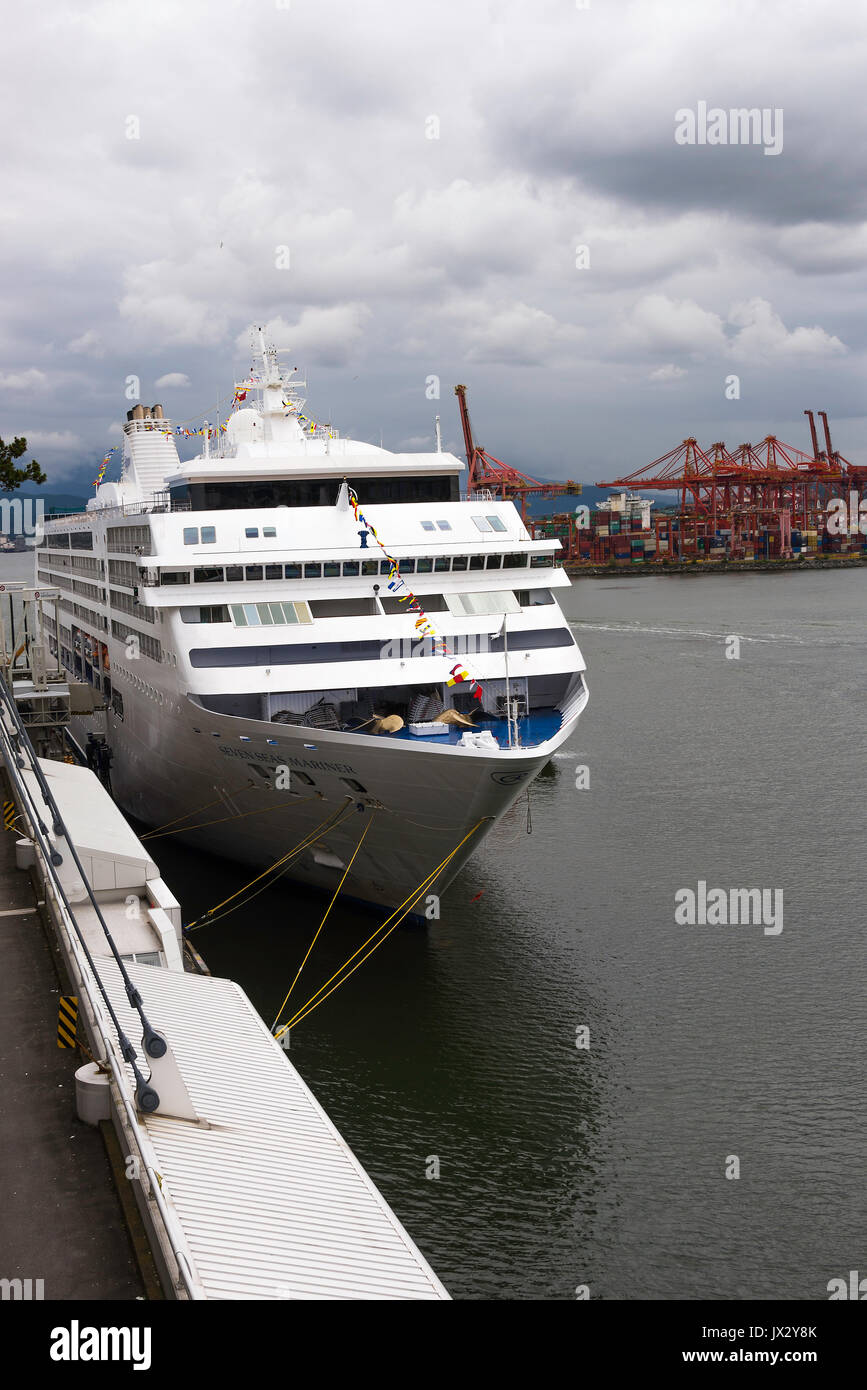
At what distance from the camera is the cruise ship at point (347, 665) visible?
16.7 meters

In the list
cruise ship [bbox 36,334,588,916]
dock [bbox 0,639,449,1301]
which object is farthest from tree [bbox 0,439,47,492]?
dock [bbox 0,639,449,1301]

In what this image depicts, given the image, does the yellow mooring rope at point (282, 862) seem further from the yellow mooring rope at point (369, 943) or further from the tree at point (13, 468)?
the tree at point (13, 468)

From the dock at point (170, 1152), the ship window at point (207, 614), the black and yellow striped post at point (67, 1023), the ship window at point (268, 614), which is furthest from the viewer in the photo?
the ship window at point (207, 614)

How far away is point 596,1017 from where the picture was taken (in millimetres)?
16562

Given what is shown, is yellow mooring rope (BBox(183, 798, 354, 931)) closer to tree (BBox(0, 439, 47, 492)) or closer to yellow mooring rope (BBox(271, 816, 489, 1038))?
yellow mooring rope (BBox(271, 816, 489, 1038))

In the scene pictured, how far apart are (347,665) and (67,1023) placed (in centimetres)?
904

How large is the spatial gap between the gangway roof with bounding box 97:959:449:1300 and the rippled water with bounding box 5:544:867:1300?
232 centimetres

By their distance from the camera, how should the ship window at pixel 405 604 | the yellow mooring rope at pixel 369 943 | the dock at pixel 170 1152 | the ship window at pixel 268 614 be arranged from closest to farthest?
the dock at pixel 170 1152, the yellow mooring rope at pixel 369 943, the ship window at pixel 268 614, the ship window at pixel 405 604

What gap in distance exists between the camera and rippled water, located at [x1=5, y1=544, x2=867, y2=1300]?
11.8 meters

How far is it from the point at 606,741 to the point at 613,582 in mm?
95681

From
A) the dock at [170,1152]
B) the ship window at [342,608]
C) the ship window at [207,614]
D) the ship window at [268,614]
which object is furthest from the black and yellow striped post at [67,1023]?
the ship window at [342,608]

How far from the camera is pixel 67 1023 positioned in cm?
1009

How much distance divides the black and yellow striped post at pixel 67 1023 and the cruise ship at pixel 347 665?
6.58 metres

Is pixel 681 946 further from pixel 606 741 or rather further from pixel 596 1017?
pixel 606 741
